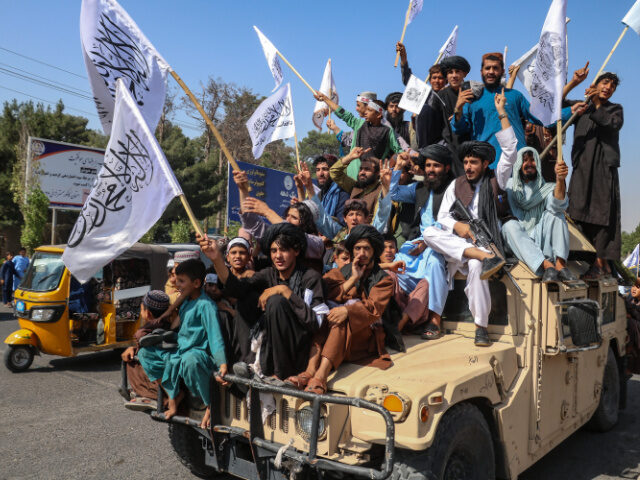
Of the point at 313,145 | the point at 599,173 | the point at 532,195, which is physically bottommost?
the point at 532,195

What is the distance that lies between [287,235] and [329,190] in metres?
2.87

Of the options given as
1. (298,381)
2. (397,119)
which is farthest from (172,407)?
(397,119)

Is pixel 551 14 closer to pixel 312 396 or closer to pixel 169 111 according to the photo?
pixel 312 396

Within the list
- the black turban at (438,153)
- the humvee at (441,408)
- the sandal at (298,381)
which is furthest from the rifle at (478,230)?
the sandal at (298,381)

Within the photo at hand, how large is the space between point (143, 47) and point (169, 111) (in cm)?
3167

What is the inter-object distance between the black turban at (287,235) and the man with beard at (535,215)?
6.11 ft

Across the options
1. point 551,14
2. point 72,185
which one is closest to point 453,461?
point 551,14

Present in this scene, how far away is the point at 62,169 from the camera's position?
21.4m

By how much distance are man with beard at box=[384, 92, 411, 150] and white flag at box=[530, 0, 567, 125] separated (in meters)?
2.18

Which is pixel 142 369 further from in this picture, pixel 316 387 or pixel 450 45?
pixel 450 45

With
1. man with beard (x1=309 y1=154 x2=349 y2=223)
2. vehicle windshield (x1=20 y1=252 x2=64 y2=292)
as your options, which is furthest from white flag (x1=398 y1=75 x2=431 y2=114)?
vehicle windshield (x1=20 y1=252 x2=64 y2=292)

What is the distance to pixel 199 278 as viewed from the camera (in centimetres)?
399

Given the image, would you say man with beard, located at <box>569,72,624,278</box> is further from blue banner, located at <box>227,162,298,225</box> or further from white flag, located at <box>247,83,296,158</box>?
blue banner, located at <box>227,162,298,225</box>

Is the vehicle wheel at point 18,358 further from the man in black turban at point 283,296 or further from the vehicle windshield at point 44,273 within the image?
the man in black turban at point 283,296
